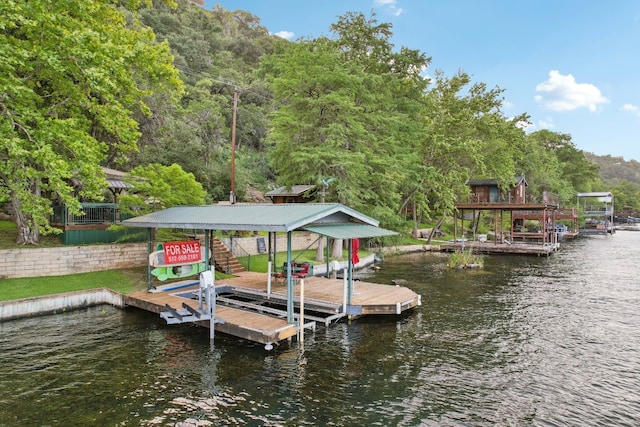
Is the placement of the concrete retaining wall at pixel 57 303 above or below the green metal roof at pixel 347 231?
below

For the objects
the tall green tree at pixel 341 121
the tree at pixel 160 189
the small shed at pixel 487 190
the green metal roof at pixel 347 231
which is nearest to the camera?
the green metal roof at pixel 347 231

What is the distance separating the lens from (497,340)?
12.4m

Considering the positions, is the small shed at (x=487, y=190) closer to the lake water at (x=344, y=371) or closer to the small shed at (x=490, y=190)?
the small shed at (x=490, y=190)

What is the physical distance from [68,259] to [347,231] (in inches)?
527

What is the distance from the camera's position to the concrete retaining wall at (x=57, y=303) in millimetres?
13555

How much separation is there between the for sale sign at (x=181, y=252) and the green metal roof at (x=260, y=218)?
1.15 metres

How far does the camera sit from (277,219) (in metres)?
12.5

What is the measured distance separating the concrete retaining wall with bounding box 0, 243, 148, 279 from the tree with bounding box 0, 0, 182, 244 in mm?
1418

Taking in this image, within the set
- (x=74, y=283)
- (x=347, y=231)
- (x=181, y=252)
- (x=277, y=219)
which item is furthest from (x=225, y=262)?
(x=347, y=231)

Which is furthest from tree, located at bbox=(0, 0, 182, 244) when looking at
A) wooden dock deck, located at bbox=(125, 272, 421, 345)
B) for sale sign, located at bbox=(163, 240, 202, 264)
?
wooden dock deck, located at bbox=(125, 272, 421, 345)

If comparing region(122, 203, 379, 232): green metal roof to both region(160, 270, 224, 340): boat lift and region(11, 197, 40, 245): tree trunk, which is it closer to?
region(160, 270, 224, 340): boat lift

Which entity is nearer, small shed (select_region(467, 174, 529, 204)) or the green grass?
the green grass

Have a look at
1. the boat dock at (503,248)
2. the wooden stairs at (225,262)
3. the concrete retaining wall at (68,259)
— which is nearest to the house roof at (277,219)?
the concrete retaining wall at (68,259)

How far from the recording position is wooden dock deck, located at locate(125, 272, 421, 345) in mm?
11798
